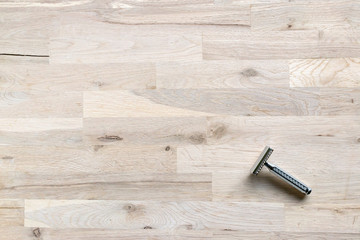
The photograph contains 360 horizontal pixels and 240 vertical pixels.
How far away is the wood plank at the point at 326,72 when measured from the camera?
1052 millimetres

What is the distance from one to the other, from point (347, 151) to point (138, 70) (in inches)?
24.1

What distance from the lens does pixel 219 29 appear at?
42.8 inches

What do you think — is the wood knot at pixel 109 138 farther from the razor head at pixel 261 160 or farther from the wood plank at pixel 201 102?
the razor head at pixel 261 160

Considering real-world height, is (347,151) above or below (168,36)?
below

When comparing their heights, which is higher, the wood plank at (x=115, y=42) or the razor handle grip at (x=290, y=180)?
the wood plank at (x=115, y=42)

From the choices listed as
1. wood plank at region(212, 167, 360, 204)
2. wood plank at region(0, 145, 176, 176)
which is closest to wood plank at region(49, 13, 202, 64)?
wood plank at region(0, 145, 176, 176)

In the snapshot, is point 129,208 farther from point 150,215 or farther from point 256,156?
point 256,156

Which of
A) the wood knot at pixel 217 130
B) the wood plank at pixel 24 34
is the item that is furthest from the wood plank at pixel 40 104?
the wood knot at pixel 217 130

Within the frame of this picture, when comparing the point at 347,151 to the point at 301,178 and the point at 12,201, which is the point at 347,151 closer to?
the point at 301,178

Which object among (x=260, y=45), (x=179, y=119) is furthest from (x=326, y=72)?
(x=179, y=119)

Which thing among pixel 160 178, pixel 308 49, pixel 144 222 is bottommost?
pixel 144 222

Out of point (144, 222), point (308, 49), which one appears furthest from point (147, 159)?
point (308, 49)

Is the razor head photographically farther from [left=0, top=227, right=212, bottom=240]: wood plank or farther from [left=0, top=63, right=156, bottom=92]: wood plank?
[left=0, top=63, right=156, bottom=92]: wood plank

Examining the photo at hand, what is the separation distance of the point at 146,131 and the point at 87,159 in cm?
18
